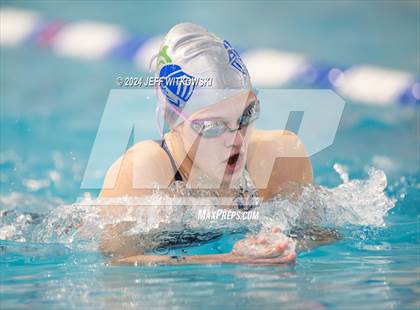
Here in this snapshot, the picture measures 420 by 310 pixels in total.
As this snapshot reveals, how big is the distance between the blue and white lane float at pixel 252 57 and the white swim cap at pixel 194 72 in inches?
131

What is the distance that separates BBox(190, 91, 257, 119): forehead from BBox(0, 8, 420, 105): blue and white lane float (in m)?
3.47

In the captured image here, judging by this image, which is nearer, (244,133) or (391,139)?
(244,133)

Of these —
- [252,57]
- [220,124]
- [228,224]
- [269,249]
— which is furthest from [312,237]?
[252,57]

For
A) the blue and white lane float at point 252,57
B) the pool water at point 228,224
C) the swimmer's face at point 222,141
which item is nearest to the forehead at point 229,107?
the swimmer's face at point 222,141

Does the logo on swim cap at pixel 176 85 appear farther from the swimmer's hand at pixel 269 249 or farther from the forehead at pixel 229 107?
the swimmer's hand at pixel 269 249

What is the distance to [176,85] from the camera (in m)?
3.04

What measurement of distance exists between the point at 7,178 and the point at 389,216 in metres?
2.43

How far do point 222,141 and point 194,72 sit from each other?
0.95 feet

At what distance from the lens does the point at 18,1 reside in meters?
7.49

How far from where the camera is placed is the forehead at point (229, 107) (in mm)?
2906

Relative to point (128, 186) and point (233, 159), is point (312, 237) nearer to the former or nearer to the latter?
point (233, 159)

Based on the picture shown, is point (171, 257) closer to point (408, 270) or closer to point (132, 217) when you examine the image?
point (132, 217)

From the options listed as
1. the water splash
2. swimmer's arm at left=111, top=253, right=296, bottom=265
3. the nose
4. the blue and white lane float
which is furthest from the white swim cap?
the blue and white lane float

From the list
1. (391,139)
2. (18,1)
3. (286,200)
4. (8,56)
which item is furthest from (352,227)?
(18,1)
